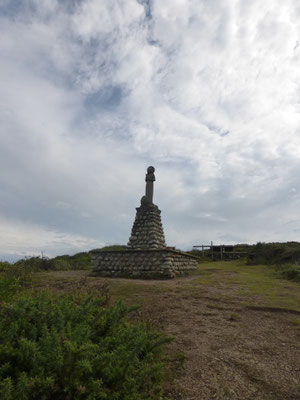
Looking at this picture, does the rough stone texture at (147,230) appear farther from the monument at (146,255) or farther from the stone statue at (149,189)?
the stone statue at (149,189)

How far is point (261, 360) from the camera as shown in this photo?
3297mm

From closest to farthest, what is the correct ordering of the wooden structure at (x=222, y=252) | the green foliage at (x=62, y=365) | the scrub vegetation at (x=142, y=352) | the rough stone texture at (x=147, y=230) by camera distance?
the green foliage at (x=62, y=365), the scrub vegetation at (x=142, y=352), the rough stone texture at (x=147, y=230), the wooden structure at (x=222, y=252)

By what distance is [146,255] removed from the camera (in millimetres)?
11688

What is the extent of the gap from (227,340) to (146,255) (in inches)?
310

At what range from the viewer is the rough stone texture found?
1295cm

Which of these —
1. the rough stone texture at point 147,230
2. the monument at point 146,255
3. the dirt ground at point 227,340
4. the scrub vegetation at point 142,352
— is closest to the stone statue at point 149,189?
the monument at point 146,255

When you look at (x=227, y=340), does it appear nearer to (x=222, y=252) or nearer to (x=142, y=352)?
(x=142, y=352)

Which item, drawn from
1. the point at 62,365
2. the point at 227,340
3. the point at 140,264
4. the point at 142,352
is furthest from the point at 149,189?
the point at 62,365

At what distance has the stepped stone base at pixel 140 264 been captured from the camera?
11.3 m

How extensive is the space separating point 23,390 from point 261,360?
2825mm

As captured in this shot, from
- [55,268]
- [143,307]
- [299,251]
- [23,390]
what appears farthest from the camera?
[299,251]

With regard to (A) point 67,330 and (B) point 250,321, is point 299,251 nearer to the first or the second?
(B) point 250,321

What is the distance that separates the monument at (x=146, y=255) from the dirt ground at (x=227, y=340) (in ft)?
13.3

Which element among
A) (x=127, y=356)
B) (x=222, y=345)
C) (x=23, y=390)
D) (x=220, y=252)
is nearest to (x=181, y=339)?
(x=222, y=345)
